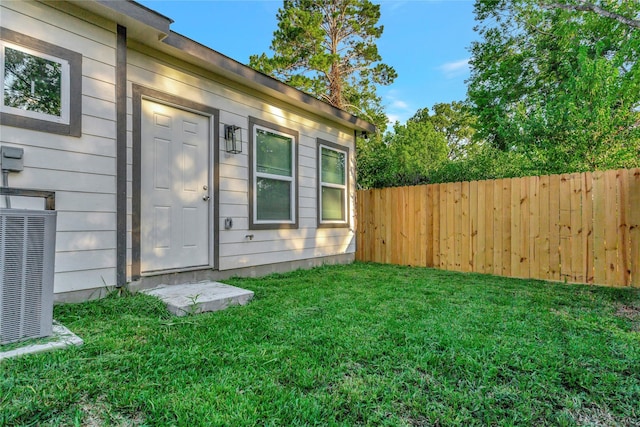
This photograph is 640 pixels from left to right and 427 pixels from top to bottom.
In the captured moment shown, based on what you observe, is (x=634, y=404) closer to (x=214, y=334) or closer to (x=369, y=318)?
(x=369, y=318)


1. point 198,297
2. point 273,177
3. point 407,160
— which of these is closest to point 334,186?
point 273,177

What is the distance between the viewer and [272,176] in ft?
15.1

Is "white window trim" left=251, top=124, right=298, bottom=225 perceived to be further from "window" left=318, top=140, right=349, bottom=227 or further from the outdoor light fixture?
"window" left=318, top=140, right=349, bottom=227

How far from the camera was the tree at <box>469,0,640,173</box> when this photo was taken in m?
4.73

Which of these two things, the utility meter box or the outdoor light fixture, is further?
the outdoor light fixture

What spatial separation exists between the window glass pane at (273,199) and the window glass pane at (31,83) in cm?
231

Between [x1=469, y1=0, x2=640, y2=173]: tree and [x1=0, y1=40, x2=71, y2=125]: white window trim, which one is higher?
[x1=469, y1=0, x2=640, y2=173]: tree

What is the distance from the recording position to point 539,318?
2.61 m

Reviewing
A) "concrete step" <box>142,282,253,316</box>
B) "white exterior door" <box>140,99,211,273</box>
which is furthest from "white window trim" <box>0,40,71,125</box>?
"concrete step" <box>142,282,253,316</box>

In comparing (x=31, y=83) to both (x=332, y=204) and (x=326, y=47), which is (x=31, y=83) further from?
(x=326, y=47)

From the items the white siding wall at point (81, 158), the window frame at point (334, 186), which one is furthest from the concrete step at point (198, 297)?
the window frame at point (334, 186)

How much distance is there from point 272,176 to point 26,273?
309 cm

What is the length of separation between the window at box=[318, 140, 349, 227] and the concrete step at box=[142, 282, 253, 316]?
253 cm

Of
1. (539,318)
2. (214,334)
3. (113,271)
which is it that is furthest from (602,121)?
(113,271)
